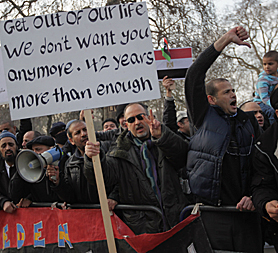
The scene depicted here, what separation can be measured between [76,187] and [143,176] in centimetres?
74

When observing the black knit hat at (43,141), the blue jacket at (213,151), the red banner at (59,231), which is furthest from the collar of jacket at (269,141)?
the black knit hat at (43,141)

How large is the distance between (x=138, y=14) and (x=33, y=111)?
3.76 ft

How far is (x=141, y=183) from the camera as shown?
324cm

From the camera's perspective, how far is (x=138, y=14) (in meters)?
2.64

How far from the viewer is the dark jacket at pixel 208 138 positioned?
2.61 meters

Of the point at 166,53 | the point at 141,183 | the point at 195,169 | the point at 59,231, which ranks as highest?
the point at 166,53

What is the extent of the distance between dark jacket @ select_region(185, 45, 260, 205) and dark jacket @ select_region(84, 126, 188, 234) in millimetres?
296

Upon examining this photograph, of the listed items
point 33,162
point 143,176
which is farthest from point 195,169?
point 33,162

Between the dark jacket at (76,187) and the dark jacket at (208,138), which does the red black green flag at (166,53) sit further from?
the dark jacket at (76,187)

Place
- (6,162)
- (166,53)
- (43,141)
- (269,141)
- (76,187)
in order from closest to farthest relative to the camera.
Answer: (269,141) → (76,187) → (43,141) → (6,162) → (166,53)

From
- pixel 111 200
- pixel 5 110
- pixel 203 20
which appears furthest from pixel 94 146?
pixel 5 110

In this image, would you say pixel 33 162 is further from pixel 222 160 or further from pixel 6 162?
pixel 222 160

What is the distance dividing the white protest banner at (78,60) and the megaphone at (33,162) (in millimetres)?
729

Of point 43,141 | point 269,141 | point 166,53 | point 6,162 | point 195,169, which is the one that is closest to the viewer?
point 269,141
